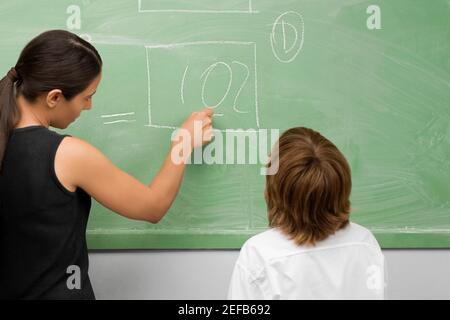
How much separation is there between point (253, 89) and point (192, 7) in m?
0.28

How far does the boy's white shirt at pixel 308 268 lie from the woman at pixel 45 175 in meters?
0.34

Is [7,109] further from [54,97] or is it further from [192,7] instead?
[192,7]

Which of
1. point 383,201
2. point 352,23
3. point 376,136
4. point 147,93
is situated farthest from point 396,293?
point 147,93

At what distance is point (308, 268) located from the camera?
1099mm

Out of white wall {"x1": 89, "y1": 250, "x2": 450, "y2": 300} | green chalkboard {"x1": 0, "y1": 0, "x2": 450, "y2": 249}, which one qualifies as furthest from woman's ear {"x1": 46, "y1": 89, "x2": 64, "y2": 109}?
white wall {"x1": 89, "y1": 250, "x2": 450, "y2": 300}

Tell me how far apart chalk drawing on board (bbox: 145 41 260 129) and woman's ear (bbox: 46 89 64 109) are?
33 cm

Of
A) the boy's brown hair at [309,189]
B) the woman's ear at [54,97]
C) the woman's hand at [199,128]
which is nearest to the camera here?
the boy's brown hair at [309,189]

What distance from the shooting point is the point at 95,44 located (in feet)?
4.90

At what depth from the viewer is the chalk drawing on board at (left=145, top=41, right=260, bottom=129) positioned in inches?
58.8

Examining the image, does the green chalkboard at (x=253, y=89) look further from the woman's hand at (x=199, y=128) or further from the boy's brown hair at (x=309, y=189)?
the boy's brown hair at (x=309, y=189)

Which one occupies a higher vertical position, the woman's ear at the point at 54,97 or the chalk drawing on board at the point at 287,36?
the chalk drawing on board at the point at 287,36

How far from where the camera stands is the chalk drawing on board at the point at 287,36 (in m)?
1.50
